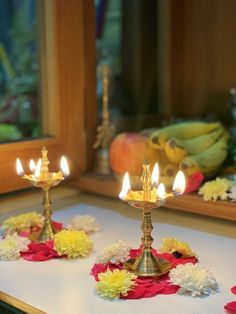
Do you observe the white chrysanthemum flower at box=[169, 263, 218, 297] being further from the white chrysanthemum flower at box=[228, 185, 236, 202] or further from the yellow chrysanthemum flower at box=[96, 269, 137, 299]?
the white chrysanthemum flower at box=[228, 185, 236, 202]

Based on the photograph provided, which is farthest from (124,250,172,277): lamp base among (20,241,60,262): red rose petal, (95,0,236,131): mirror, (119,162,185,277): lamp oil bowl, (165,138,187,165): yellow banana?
(95,0,236,131): mirror

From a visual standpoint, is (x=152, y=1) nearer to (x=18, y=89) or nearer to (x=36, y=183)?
(x=18, y=89)

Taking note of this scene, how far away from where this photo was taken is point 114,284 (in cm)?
52

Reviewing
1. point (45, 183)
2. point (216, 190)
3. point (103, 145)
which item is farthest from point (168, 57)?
point (45, 183)

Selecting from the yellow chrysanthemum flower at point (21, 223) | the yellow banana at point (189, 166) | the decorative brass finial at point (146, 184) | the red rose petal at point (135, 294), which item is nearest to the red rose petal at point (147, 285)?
the red rose petal at point (135, 294)

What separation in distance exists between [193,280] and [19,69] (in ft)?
2.56

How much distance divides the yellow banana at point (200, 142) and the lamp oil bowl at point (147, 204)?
37 cm

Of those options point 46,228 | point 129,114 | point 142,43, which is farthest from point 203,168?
point 142,43

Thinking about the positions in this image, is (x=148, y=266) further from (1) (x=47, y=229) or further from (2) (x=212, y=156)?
(2) (x=212, y=156)

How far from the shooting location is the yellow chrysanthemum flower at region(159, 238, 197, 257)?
637 mm

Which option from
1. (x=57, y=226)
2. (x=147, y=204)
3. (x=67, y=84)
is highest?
(x=67, y=84)

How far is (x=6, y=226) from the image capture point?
76 centimetres

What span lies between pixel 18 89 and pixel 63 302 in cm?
71

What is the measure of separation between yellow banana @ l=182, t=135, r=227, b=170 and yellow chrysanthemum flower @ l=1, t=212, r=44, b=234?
316mm
